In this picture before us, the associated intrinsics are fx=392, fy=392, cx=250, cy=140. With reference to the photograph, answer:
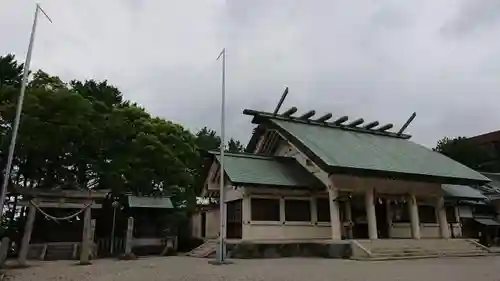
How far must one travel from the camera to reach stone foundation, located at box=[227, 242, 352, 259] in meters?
15.7

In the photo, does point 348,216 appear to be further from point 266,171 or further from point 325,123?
point 325,123

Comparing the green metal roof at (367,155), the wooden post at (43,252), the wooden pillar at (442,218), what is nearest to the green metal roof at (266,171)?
the green metal roof at (367,155)

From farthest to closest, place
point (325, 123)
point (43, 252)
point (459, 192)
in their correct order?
point (325, 123) → point (459, 192) → point (43, 252)

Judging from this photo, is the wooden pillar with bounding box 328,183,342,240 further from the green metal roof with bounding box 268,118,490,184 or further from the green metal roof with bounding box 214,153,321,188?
the green metal roof with bounding box 268,118,490,184

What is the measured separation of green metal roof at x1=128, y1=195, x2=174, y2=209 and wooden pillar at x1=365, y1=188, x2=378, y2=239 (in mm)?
9711

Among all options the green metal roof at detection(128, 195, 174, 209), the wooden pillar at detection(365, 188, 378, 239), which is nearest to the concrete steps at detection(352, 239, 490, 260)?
the wooden pillar at detection(365, 188, 378, 239)

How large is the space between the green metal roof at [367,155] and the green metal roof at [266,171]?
131cm

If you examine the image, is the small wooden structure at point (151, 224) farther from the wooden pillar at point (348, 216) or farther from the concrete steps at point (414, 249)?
the concrete steps at point (414, 249)

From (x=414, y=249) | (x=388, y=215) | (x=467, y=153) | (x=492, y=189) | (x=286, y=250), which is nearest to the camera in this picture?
(x=414, y=249)

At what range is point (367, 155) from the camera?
1956 cm

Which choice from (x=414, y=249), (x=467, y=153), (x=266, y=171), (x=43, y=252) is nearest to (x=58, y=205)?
(x=43, y=252)

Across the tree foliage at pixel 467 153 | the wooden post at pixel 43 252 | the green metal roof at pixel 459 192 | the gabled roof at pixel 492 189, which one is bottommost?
the wooden post at pixel 43 252

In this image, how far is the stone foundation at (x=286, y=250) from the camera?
51.5ft

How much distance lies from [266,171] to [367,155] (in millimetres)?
5321
